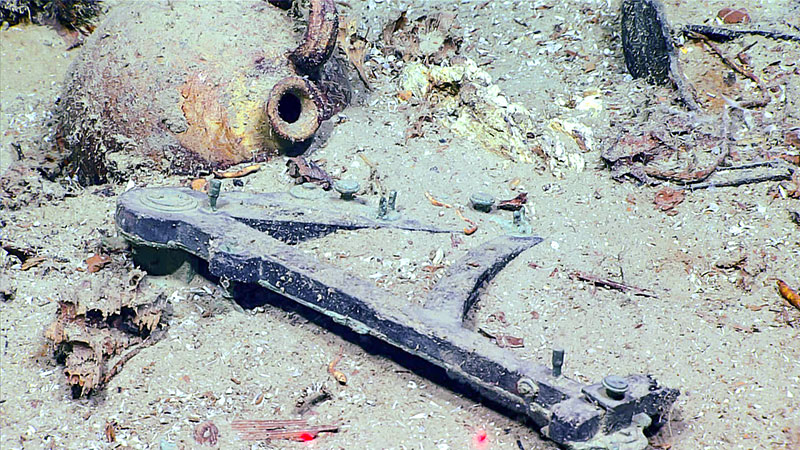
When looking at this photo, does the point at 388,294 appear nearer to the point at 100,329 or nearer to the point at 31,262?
the point at 100,329

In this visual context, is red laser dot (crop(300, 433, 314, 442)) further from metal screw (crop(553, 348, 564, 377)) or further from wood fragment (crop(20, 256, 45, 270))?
wood fragment (crop(20, 256, 45, 270))

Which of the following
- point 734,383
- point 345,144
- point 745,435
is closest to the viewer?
point 745,435

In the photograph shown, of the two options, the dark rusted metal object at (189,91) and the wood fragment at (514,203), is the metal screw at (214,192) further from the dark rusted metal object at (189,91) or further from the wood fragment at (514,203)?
the wood fragment at (514,203)

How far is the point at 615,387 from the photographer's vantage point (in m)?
3.21

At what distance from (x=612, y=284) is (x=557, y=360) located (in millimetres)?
1216

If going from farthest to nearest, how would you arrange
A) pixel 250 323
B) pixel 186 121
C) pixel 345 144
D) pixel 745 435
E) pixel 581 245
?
1. pixel 345 144
2. pixel 186 121
3. pixel 581 245
4. pixel 250 323
5. pixel 745 435

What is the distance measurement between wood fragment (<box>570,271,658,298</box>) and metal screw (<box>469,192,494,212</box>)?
0.74m

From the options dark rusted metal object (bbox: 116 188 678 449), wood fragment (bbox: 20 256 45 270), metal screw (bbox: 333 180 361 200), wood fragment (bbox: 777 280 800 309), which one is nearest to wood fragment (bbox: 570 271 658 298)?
dark rusted metal object (bbox: 116 188 678 449)

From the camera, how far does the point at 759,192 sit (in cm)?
509

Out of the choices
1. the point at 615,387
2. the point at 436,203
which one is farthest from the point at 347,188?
the point at 615,387

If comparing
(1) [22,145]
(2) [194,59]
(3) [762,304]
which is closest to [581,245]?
(3) [762,304]

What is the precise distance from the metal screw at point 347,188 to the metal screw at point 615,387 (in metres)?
2.07

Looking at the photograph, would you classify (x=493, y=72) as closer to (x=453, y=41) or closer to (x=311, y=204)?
(x=453, y=41)

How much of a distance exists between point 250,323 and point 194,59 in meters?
2.06
